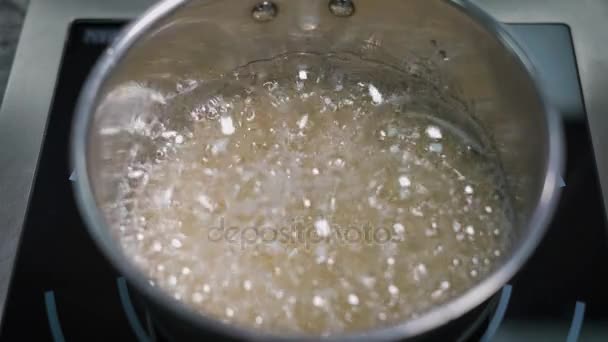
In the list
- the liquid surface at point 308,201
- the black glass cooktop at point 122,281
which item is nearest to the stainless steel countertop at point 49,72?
the black glass cooktop at point 122,281

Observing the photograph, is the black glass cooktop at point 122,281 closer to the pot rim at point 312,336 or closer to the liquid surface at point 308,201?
the liquid surface at point 308,201

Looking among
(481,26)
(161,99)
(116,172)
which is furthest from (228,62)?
(481,26)

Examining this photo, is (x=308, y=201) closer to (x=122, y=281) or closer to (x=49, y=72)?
(x=122, y=281)

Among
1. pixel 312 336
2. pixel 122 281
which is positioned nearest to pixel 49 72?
pixel 122 281

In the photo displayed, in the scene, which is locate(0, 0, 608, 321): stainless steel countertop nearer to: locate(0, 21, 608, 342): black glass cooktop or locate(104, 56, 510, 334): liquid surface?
locate(0, 21, 608, 342): black glass cooktop

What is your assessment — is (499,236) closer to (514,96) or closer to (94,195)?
(514,96)
